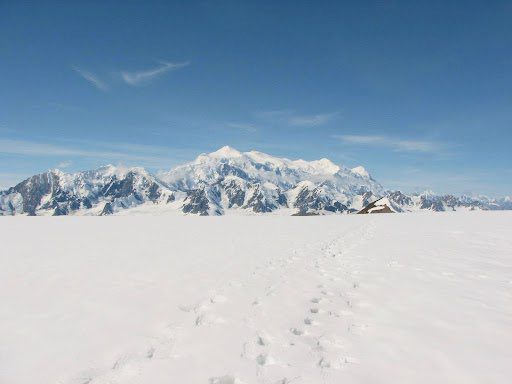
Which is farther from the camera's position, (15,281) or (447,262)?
(447,262)

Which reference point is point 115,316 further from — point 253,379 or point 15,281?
point 15,281

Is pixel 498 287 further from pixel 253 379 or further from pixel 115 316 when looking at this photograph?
pixel 115 316

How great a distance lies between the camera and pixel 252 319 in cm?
844

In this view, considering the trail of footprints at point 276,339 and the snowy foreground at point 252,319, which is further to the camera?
the snowy foreground at point 252,319

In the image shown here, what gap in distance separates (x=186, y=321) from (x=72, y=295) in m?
4.09

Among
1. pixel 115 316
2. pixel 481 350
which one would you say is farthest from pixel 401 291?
pixel 115 316

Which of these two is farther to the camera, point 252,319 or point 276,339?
point 252,319

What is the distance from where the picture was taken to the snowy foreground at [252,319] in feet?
20.1

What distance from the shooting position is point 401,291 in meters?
10.9

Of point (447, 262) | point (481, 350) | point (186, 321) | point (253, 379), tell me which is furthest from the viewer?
point (447, 262)

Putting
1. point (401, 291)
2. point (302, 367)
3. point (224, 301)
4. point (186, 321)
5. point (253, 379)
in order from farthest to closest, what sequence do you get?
point (401, 291) → point (224, 301) → point (186, 321) → point (302, 367) → point (253, 379)

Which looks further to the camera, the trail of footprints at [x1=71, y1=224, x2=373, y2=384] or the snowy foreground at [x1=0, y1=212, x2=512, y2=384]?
the snowy foreground at [x1=0, y1=212, x2=512, y2=384]

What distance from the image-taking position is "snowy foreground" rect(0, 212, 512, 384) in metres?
6.12

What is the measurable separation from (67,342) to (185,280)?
507 centimetres
